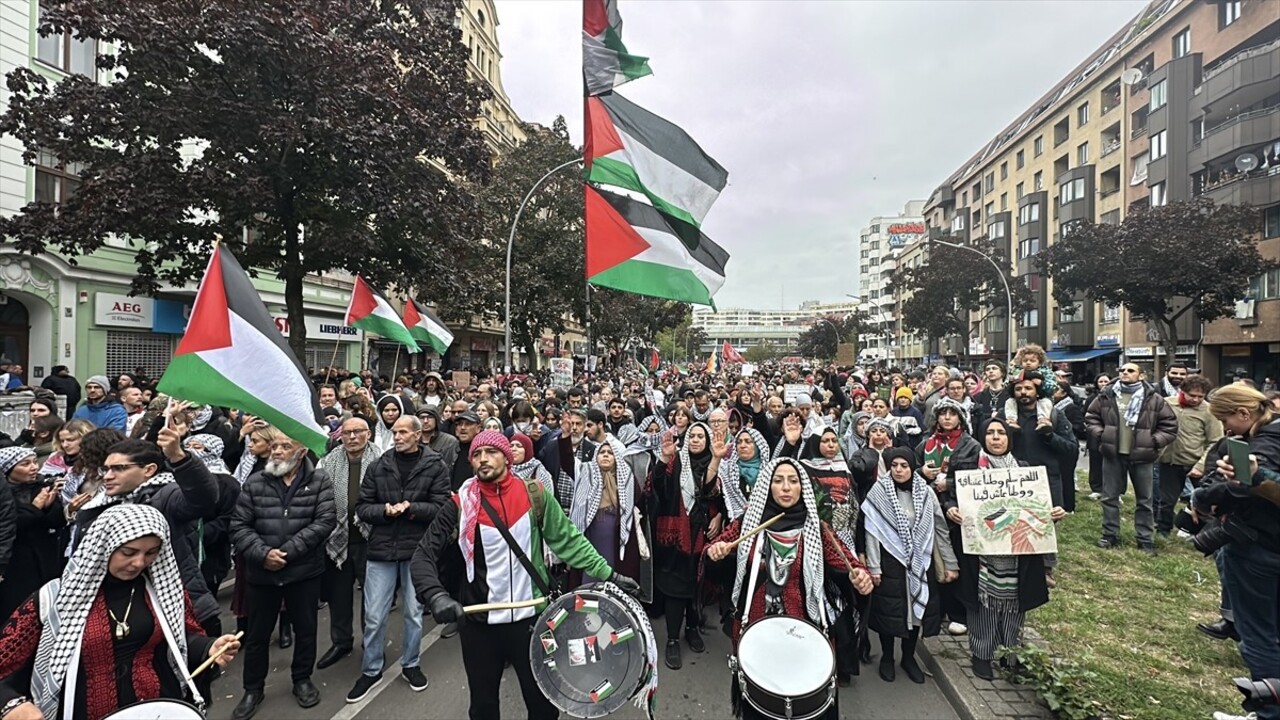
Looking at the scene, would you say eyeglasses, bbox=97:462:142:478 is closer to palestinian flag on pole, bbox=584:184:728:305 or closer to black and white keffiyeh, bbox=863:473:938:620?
palestinian flag on pole, bbox=584:184:728:305

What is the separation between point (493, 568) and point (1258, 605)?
4654 mm

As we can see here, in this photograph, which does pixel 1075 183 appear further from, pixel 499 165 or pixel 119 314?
pixel 119 314

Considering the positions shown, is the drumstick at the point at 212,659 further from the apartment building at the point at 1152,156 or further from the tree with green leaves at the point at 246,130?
the apartment building at the point at 1152,156

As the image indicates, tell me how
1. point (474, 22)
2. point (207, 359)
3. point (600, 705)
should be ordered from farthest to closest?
1. point (474, 22)
2. point (207, 359)
3. point (600, 705)

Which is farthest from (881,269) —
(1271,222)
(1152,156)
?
(1271,222)

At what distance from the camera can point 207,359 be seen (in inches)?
162

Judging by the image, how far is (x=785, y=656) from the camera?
3129 mm

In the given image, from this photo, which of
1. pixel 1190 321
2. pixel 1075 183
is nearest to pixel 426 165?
pixel 1190 321

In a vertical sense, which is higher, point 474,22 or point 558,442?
point 474,22

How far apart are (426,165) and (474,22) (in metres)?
31.1

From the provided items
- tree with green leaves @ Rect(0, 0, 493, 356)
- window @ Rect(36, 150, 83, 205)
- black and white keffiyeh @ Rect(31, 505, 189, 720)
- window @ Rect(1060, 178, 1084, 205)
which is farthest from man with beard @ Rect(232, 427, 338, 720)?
window @ Rect(1060, 178, 1084, 205)

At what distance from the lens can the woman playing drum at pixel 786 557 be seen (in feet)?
12.7

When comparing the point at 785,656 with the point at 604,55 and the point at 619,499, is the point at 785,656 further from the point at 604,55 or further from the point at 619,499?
the point at 604,55

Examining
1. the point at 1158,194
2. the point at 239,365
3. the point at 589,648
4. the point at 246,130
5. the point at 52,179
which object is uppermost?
the point at 1158,194
